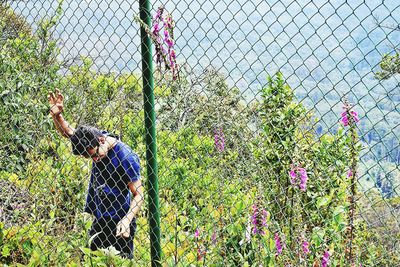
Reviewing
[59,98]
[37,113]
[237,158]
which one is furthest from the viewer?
[37,113]

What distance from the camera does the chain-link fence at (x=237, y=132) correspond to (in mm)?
2285

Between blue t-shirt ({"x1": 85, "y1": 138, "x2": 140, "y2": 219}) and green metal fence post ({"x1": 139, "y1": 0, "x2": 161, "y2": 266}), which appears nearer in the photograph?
green metal fence post ({"x1": 139, "y1": 0, "x2": 161, "y2": 266})

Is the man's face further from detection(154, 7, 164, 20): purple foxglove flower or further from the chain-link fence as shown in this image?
detection(154, 7, 164, 20): purple foxglove flower

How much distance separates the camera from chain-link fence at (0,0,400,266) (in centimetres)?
229

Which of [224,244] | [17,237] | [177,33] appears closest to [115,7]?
[177,33]

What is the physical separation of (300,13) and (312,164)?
1.76 m

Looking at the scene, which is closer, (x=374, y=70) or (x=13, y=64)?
(x=374, y=70)

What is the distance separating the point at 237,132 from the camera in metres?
3.84

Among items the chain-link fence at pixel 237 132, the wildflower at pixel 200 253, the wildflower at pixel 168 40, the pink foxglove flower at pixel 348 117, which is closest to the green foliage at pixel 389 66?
the chain-link fence at pixel 237 132

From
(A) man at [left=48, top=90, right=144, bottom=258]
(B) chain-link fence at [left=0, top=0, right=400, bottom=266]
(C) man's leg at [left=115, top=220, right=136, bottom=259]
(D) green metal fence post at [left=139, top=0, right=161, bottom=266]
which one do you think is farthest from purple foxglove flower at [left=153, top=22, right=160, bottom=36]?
(C) man's leg at [left=115, top=220, right=136, bottom=259]

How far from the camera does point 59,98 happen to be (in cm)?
408

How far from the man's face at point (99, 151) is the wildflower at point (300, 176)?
129cm

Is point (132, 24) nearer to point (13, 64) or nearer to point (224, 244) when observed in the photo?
point (224, 244)

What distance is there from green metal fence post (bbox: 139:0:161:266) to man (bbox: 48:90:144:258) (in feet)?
1.42
